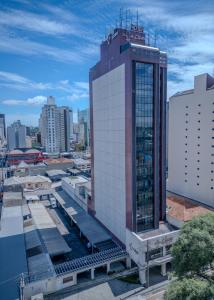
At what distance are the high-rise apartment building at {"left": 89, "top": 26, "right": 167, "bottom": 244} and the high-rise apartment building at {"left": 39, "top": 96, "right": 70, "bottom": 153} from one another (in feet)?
313

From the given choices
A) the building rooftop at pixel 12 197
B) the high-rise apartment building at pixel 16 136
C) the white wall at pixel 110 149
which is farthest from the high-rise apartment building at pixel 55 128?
the white wall at pixel 110 149

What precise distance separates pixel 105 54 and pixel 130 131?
13813 mm

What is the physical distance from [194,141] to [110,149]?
19183 millimetres

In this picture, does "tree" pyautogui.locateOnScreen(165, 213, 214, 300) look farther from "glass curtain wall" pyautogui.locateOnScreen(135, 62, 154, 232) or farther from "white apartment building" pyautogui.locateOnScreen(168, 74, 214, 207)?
"white apartment building" pyautogui.locateOnScreen(168, 74, 214, 207)

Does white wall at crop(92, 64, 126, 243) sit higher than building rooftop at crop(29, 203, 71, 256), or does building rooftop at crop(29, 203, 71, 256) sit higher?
white wall at crop(92, 64, 126, 243)

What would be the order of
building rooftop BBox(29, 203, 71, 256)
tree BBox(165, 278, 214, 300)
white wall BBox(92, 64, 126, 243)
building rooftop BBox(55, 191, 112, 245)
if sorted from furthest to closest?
building rooftop BBox(55, 191, 112, 245)
building rooftop BBox(29, 203, 71, 256)
white wall BBox(92, 64, 126, 243)
tree BBox(165, 278, 214, 300)

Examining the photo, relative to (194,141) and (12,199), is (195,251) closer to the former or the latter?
(194,141)

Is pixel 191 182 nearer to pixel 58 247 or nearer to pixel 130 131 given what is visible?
pixel 130 131

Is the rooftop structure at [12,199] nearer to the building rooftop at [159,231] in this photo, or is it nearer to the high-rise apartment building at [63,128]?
the building rooftop at [159,231]

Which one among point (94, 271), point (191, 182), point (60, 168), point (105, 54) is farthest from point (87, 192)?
point (60, 168)

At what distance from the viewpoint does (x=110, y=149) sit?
3391 cm

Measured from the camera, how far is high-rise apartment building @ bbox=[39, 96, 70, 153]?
125562mm

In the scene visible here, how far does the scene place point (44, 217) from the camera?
4191 cm

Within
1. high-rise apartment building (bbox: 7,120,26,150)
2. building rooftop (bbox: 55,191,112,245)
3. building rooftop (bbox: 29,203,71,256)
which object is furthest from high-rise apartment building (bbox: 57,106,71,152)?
building rooftop (bbox: 29,203,71,256)
